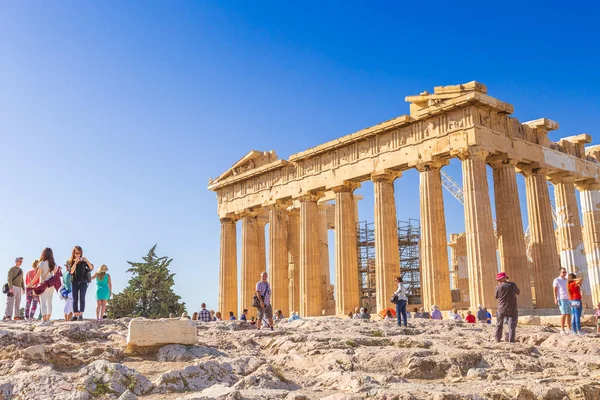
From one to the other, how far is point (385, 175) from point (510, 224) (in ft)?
18.6

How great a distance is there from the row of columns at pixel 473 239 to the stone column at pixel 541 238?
0.04 metres

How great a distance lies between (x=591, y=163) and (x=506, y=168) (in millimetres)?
6324

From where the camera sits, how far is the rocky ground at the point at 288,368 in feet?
25.0

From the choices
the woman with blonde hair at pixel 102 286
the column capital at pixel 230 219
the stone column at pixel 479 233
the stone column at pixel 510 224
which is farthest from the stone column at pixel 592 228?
the woman with blonde hair at pixel 102 286

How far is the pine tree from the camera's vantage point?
132 ft

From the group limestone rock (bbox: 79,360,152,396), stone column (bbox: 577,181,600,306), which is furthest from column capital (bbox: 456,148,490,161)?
limestone rock (bbox: 79,360,152,396)

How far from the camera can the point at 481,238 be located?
24.1 meters

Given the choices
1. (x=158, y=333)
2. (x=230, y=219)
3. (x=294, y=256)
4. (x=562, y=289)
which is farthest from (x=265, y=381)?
(x=230, y=219)

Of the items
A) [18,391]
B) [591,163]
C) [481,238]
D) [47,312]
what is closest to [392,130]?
[481,238]

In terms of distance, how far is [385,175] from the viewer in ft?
91.7

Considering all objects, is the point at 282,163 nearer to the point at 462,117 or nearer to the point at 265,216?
the point at 265,216

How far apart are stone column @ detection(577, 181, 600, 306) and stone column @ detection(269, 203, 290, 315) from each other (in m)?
14.9

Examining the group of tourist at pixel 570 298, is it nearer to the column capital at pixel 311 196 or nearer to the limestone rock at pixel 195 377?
the limestone rock at pixel 195 377

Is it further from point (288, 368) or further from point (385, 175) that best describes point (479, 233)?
point (288, 368)
